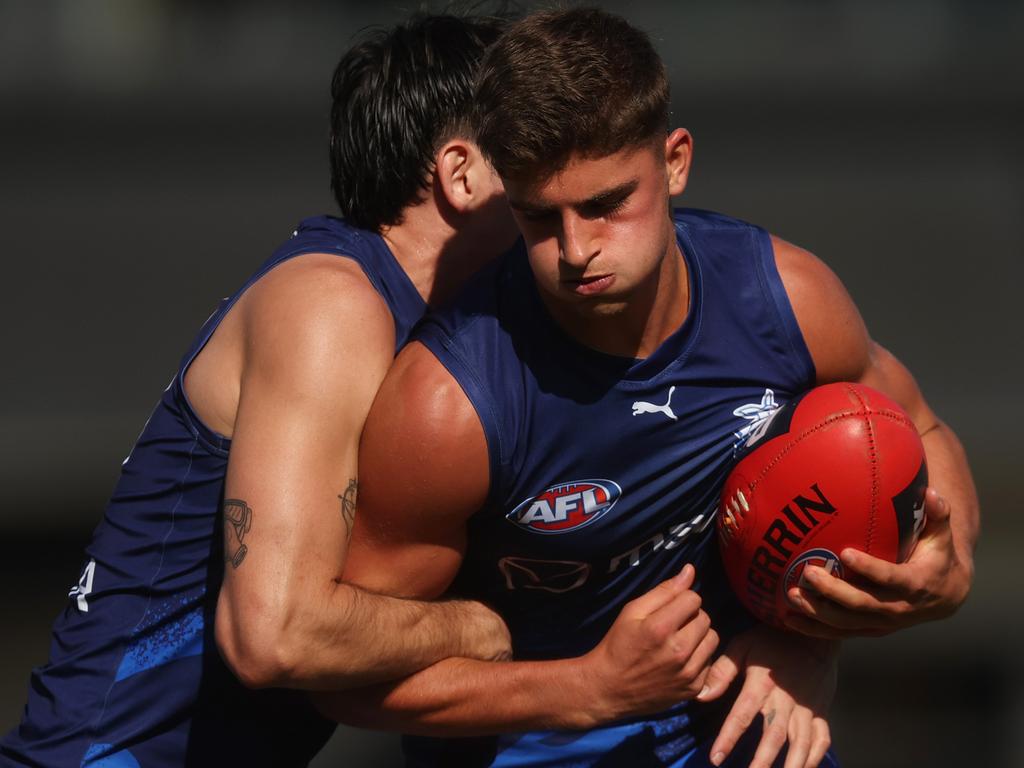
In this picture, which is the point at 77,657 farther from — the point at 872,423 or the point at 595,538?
the point at 872,423

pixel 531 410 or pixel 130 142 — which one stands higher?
pixel 531 410

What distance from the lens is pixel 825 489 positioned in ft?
10.5

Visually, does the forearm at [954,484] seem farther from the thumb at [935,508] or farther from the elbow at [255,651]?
the elbow at [255,651]

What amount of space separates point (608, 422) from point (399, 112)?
1.16m

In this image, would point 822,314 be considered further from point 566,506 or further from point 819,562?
point 566,506

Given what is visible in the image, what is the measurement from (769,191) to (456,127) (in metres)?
Result: 5.57

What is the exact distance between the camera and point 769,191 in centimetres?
908

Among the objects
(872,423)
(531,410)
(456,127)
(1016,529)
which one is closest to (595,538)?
(531,410)

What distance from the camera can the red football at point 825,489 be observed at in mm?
3197

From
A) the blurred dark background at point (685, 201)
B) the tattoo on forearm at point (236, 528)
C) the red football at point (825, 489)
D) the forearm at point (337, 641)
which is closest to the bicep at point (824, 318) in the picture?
the red football at point (825, 489)

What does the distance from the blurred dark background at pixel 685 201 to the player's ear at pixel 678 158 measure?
5.61m

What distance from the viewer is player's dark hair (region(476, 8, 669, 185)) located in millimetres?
2967

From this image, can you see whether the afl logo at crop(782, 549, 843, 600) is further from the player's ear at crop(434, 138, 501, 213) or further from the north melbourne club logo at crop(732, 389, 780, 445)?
the player's ear at crop(434, 138, 501, 213)

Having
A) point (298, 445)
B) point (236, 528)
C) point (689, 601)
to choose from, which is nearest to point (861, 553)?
point (689, 601)
